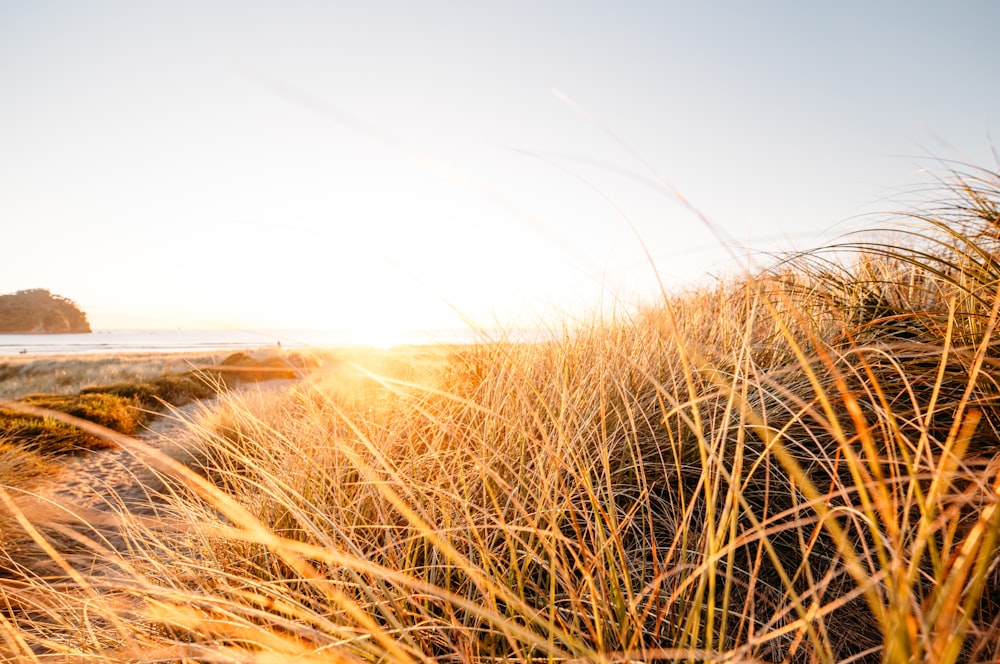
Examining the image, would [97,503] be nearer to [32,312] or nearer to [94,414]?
[94,414]

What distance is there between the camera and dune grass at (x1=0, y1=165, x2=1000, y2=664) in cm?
69

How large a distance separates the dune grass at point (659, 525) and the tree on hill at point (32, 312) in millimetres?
47475

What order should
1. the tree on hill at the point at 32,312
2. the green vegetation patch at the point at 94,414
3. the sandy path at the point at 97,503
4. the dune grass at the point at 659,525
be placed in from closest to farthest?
the dune grass at the point at 659,525, the sandy path at the point at 97,503, the green vegetation patch at the point at 94,414, the tree on hill at the point at 32,312

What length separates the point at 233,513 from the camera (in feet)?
4.30

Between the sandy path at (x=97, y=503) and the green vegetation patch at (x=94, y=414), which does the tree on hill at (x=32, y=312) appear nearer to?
the green vegetation patch at (x=94, y=414)

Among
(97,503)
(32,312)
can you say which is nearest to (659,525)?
(97,503)

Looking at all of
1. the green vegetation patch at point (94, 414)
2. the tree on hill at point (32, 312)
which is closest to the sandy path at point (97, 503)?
the green vegetation patch at point (94, 414)

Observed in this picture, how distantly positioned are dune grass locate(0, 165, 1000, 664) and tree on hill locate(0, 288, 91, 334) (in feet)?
156

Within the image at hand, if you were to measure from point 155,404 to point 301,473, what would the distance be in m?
7.45

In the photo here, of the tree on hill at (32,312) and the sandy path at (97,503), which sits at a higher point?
the tree on hill at (32,312)

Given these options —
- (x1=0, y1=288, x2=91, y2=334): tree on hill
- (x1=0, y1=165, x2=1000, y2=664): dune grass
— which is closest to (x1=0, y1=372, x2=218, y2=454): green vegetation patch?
(x1=0, y1=165, x2=1000, y2=664): dune grass

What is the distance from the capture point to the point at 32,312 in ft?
124

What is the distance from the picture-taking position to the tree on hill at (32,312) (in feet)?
122

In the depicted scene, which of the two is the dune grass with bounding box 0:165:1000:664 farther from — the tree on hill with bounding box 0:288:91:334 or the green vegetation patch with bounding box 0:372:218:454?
the tree on hill with bounding box 0:288:91:334
